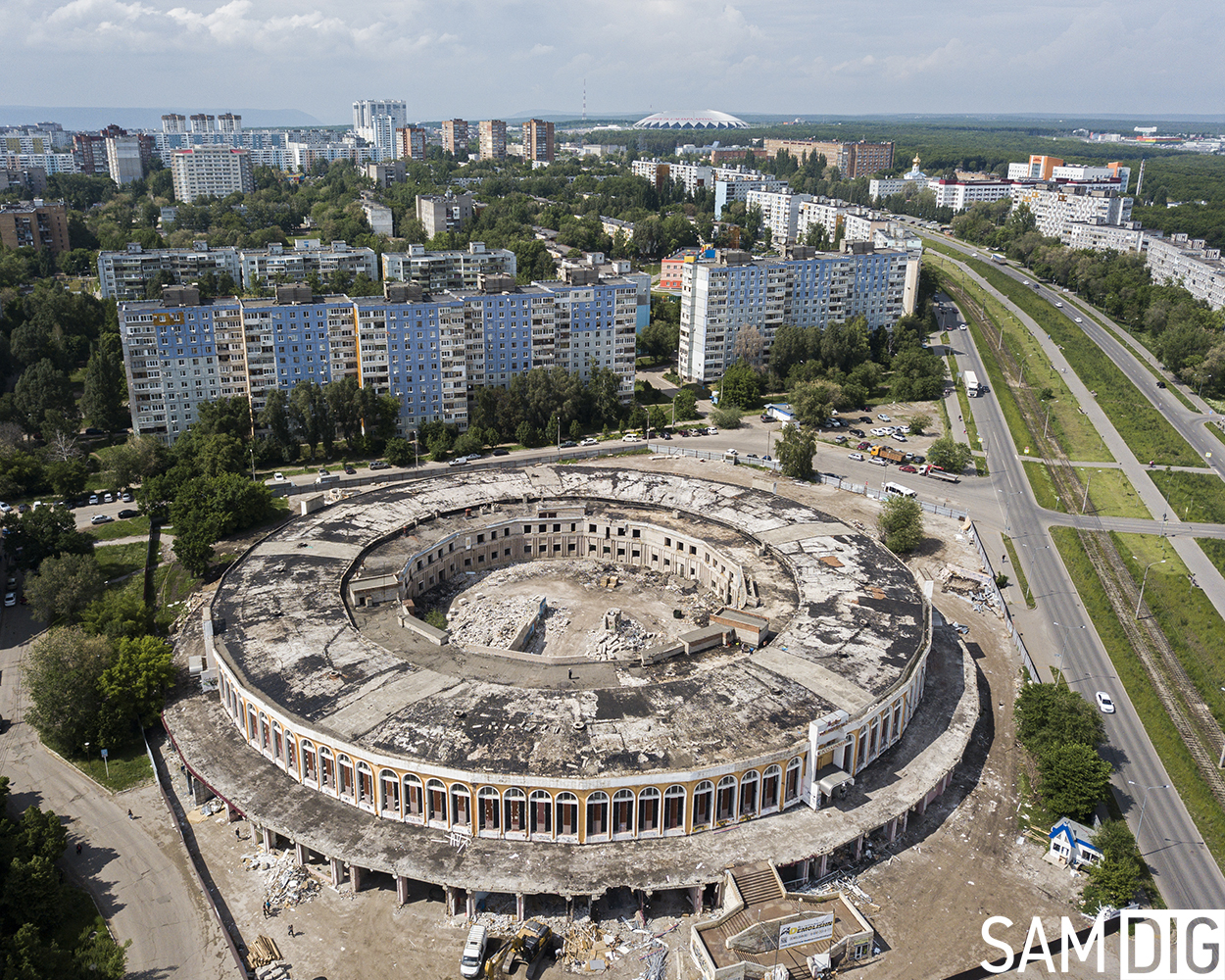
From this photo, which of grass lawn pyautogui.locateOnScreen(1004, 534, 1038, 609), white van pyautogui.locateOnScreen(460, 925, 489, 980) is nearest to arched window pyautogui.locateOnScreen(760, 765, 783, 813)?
white van pyautogui.locateOnScreen(460, 925, 489, 980)

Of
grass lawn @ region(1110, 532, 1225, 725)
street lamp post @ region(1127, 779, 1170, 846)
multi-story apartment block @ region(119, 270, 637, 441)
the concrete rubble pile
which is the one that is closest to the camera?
the concrete rubble pile

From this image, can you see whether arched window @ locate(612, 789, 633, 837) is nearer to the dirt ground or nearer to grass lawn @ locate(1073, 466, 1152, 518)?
the dirt ground

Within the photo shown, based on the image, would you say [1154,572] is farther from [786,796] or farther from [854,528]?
[786,796]

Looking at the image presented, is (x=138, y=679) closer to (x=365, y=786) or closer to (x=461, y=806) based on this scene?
(x=365, y=786)

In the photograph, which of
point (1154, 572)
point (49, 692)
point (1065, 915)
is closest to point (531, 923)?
point (1065, 915)

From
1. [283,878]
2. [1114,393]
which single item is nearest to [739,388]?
[1114,393]

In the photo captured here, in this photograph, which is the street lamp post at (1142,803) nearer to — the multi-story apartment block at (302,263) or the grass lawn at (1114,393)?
the grass lawn at (1114,393)
